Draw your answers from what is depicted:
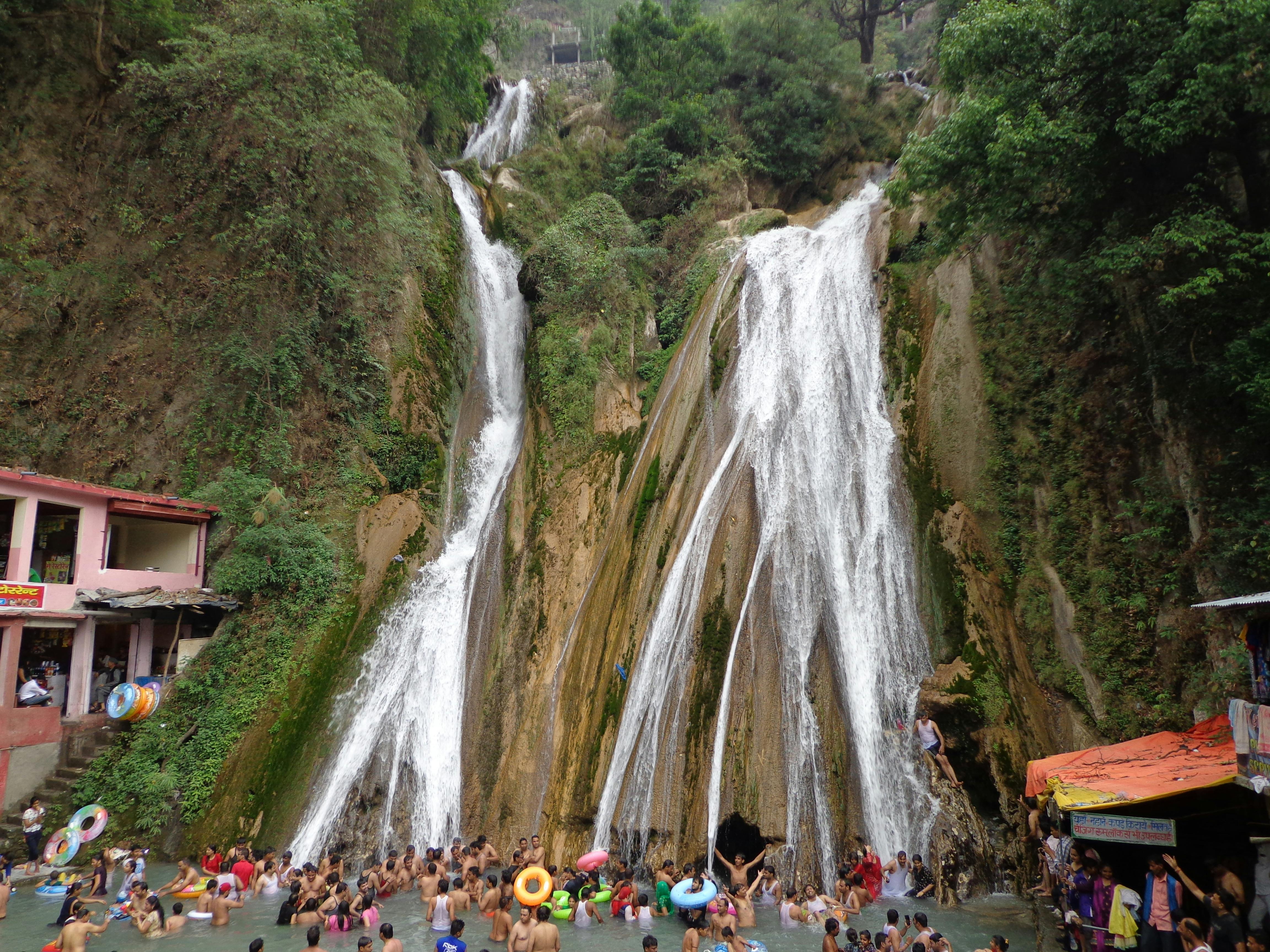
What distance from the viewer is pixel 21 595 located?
15828 millimetres

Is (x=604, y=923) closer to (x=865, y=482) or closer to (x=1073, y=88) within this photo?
(x=865, y=482)

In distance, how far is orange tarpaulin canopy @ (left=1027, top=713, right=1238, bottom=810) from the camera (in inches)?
330

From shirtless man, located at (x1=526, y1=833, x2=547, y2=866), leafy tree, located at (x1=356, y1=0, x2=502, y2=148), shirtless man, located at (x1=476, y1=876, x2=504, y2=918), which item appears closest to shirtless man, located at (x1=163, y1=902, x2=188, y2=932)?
shirtless man, located at (x1=476, y1=876, x2=504, y2=918)

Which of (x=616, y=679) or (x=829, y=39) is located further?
(x=829, y=39)

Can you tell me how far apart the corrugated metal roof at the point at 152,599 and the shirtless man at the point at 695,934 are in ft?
42.6

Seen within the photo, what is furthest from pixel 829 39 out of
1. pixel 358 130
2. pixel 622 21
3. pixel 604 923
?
pixel 604 923

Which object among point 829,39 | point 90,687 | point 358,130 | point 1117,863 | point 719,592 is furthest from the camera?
point 829,39

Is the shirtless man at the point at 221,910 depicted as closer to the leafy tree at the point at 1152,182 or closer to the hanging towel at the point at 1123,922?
the hanging towel at the point at 1123,922

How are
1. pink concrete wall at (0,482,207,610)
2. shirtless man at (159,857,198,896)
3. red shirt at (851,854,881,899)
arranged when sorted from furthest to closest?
pink concrete wall at (0,482,207,610), shirtless man at (159,857,198,896), red shirt at (851,854,881,899)

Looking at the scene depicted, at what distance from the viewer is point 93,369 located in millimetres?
→ 20172

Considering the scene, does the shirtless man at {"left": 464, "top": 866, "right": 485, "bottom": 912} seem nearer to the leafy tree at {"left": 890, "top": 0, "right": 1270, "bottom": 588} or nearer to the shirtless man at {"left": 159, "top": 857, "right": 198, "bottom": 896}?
the shirtless man at {"left": 159, "top": 857, "right": 198, "bottom": 896}

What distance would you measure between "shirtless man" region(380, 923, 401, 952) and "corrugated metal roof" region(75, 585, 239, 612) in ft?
37.0

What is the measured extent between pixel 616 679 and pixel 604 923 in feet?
13.8

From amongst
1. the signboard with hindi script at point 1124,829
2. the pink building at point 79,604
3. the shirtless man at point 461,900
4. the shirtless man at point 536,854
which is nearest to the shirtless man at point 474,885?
the shirtless man at point 461,900
